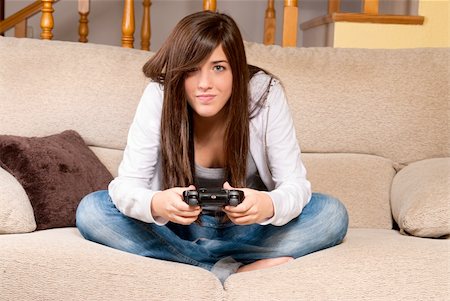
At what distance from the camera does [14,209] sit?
5.93ft

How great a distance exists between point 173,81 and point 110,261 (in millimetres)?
420

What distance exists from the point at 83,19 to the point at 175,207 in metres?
2.77

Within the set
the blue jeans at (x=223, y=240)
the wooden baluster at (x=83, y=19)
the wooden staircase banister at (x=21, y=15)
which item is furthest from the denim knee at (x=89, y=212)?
the wooden staircase banister at (x=21, y=15)

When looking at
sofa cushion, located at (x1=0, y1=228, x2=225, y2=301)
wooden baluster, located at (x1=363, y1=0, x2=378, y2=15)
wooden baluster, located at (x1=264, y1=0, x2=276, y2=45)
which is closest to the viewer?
sofa cushion, located at (x1=0, y1=228, x2=225, y2=301)

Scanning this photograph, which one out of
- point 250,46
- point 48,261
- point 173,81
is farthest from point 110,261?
point 250,46

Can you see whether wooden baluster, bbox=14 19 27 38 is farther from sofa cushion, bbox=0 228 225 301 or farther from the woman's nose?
sofa cushion, bbox=0 228 225 301

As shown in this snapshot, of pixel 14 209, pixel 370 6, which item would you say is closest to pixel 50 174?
pixel 14 209

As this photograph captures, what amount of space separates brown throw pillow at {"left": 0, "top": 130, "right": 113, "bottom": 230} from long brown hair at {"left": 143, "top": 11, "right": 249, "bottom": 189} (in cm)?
34

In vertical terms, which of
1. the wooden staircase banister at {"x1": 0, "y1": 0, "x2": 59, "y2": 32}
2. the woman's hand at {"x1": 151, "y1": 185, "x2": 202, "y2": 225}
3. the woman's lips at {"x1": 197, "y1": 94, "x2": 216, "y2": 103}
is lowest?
the woman's hand at {"x1": 151, "y1": 185, "x2": 202, "y2": 225}

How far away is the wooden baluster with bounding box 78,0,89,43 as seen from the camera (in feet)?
13.3

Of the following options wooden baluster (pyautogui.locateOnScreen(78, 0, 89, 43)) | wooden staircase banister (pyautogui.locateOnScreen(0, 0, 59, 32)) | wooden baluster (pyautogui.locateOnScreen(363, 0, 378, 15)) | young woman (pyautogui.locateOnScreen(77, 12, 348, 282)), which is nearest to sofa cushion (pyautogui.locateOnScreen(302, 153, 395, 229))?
young woman (pyautogui.locateOnScreen(77, 12, 348, 282))

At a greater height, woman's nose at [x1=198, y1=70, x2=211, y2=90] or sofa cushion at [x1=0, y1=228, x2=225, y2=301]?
woman's nose at [x1=198, y1=70, x2=211, y2=90]

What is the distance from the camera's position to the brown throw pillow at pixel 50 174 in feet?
A: 6.49

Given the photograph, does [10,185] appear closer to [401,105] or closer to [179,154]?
[179,154]
